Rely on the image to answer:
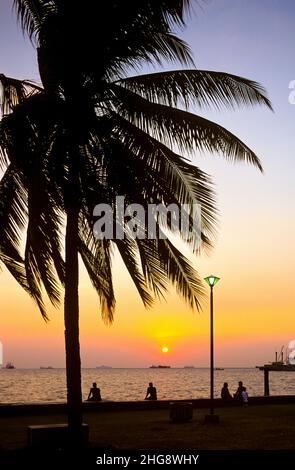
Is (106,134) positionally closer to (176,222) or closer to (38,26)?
(176,222)

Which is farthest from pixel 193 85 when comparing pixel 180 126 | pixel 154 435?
pixel 154 435

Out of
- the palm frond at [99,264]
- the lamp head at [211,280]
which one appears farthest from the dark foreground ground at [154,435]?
the lamp head at [211,280]

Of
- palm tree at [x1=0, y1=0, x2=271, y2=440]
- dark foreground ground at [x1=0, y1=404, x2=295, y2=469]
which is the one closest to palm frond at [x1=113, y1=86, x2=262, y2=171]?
palm tree at [x1=0, y1=0, x2=271, y2=440]

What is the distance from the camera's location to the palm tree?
1313cm

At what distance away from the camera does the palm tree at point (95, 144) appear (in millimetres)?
13133

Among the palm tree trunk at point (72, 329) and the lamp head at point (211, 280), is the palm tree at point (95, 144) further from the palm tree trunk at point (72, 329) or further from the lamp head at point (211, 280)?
the lamp head at point (211, 280)

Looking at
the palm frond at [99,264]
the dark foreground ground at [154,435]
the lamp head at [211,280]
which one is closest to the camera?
the dark foreground ground at [154,435]

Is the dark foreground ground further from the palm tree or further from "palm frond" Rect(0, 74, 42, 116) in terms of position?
"palm frond" Rect(0, 74, 42, 116)

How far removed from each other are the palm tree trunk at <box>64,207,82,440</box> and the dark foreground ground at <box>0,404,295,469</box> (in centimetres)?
75

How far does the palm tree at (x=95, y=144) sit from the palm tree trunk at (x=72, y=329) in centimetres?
2

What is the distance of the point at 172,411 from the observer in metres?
23.5

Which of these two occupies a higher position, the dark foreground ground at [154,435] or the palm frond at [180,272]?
the palm frond at [180,272]
